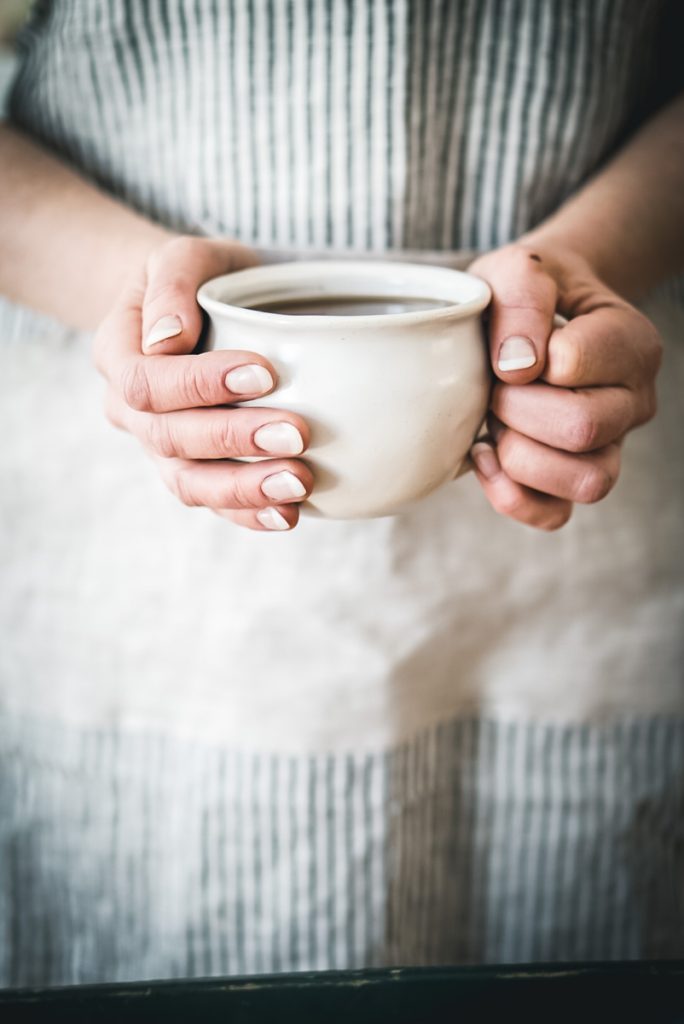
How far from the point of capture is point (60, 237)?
25.0 inches

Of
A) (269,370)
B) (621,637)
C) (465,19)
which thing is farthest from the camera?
(621,637)

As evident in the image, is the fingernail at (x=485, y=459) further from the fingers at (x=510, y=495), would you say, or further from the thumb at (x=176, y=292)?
the thumb at (x=176, y=292)

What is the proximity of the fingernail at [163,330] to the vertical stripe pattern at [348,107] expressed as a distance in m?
0.26

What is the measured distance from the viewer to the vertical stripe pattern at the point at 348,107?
0.63 meters

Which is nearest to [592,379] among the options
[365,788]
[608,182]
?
[608,182]

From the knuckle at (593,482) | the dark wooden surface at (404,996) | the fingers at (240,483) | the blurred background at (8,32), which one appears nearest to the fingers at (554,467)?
the knuckle at (593,482)

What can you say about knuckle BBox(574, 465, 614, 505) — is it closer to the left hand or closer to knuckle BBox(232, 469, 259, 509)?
A: the left hand

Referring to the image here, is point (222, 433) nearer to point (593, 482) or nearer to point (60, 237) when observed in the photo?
point (593, 482)

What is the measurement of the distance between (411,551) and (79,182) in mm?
382

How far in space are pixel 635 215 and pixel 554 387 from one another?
27cm

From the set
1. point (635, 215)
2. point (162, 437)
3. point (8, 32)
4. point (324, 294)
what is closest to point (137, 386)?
point (162, 437)

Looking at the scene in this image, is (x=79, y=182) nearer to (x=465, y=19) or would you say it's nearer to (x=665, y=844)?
(x=465, y=19)

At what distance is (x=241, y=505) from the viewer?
443 millimetres

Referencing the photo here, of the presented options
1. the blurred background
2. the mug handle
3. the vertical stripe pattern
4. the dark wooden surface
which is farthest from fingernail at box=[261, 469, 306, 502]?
the blurred background
